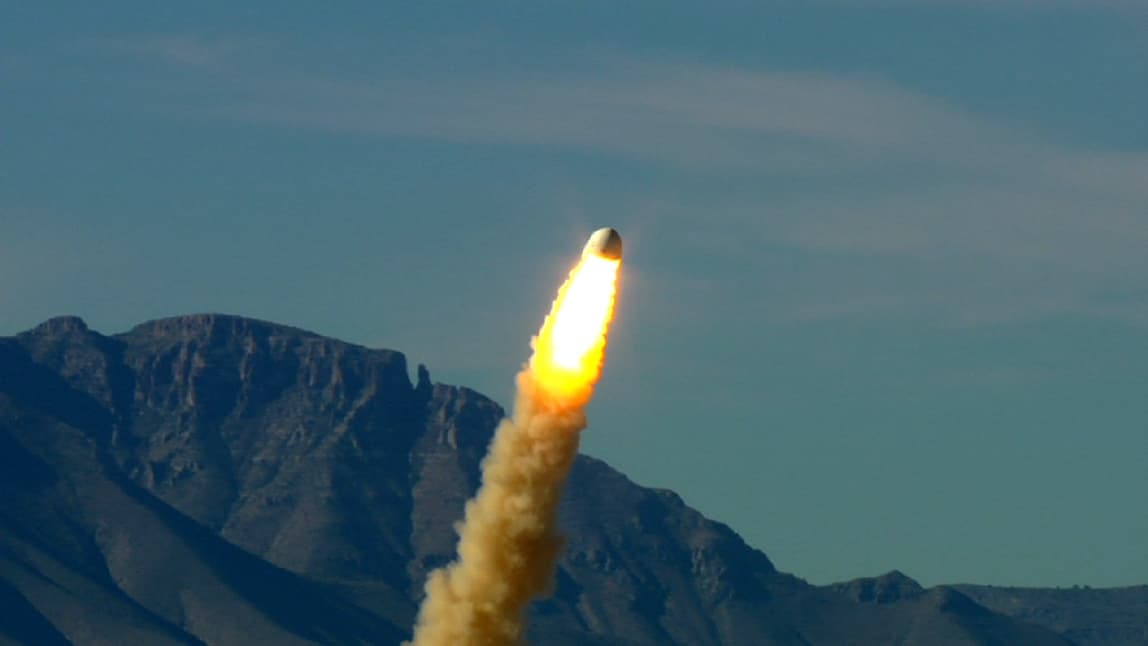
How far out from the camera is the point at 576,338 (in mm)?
160375

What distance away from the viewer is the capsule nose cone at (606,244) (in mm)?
155125

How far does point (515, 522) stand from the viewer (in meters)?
155

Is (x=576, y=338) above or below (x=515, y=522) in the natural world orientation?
above

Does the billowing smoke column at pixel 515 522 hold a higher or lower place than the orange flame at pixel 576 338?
lower

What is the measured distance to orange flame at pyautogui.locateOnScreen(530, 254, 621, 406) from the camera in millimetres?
158625

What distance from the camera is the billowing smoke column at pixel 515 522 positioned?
156 metres

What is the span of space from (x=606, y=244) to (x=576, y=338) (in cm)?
733

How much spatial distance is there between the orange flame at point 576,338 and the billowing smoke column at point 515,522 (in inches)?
6.5

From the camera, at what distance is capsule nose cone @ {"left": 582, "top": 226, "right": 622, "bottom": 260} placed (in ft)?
509

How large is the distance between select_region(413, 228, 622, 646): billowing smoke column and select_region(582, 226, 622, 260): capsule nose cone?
0.05m

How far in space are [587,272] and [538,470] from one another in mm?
11350

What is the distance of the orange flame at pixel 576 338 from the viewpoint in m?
159

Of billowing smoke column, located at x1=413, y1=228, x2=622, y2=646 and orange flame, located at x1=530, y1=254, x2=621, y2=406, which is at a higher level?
orange flame, located at x1=530, y1=254, x2=621, y2=406

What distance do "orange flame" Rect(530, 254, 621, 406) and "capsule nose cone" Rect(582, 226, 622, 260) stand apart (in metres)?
2.18
